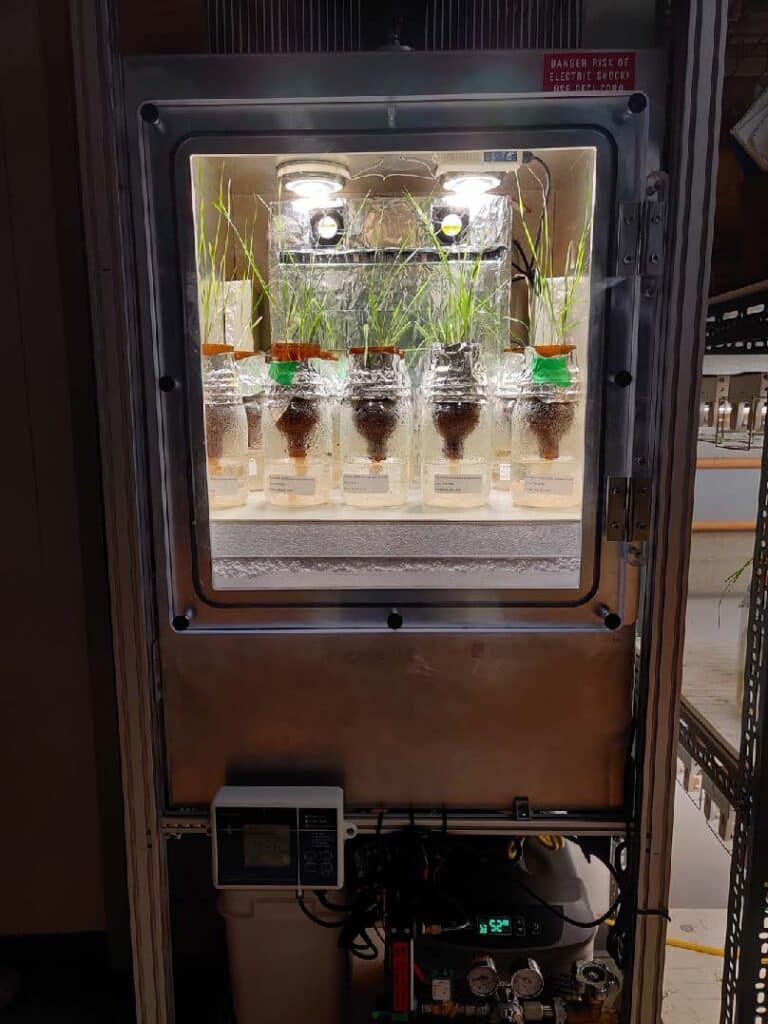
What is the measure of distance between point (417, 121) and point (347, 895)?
129 centimetres

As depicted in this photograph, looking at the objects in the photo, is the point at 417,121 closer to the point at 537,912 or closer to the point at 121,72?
the point at 121,72

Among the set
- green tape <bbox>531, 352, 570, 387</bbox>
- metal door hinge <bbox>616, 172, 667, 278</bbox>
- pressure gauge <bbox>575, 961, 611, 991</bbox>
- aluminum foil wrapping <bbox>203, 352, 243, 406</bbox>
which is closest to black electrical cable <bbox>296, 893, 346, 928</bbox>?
pressure gauge <bbox>575, 961, 611, 991</bbox>

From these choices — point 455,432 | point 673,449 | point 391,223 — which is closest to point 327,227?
point 391,223

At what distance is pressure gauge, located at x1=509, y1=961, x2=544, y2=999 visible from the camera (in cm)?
114

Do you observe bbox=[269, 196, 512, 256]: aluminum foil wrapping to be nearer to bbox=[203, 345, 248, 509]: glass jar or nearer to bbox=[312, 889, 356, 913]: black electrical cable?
bbox=[203, 345, 248, 509]: glass jar

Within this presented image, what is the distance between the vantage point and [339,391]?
1284mm

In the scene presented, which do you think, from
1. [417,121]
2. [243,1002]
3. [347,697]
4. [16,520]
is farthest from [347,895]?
[417,121]

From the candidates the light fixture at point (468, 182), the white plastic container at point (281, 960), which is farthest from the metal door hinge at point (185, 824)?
the light fixture at point (468, 182)

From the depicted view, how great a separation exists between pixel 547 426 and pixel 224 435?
58 cm

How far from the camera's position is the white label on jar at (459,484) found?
117 cm

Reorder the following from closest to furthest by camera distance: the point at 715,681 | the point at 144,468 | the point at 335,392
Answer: the point at 144,468 → the point at 335,392 → the point at 715,681

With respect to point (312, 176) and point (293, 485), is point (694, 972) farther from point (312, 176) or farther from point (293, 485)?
point (312, 176)

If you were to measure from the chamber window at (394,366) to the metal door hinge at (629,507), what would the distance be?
0.04 metres

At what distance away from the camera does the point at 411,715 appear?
1.09 m
